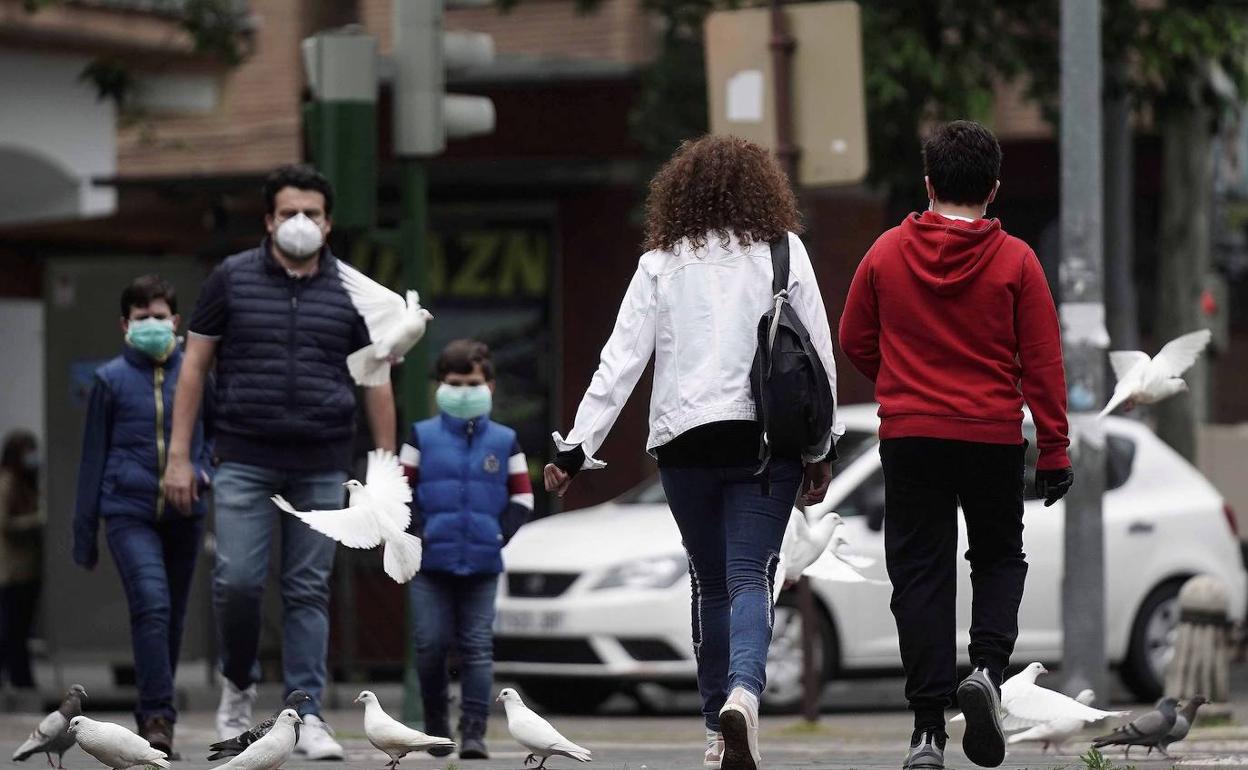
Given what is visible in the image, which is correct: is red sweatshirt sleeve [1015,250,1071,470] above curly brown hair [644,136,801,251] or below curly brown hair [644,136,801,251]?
below

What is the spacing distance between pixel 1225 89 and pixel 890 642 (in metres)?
5.79

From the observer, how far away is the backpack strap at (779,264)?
7.02 m

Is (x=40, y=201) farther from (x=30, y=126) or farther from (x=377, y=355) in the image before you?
(x=377, y=355)

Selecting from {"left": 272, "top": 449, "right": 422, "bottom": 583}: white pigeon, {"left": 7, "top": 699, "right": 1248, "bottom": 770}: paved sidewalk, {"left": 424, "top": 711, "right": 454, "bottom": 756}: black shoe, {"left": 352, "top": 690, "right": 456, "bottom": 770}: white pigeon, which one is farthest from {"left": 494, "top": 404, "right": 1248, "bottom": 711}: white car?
{"left": 352, "top": 690, "right": 456, "bottom": 770}: white pigeon

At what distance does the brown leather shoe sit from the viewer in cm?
864

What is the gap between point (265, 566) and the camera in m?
8.67

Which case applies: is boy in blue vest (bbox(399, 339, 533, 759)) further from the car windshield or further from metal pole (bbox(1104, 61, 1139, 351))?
metal pole (bbox(1104, 61, 1139, 351))

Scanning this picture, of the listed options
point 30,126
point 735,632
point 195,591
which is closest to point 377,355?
point 735,632

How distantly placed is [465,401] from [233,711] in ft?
4.33

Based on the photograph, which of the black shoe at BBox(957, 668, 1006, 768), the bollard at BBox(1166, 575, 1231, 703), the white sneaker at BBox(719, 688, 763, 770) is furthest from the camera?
the bollard at BBox(1166, 575, 1231, 703)

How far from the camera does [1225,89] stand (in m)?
17.3

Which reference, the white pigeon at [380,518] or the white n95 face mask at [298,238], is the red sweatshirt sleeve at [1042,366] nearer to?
the white pigeon at [380,518]

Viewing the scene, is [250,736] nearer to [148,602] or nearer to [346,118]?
[148,602]

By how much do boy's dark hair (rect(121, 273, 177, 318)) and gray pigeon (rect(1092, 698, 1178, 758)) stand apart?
3466 millimetres
